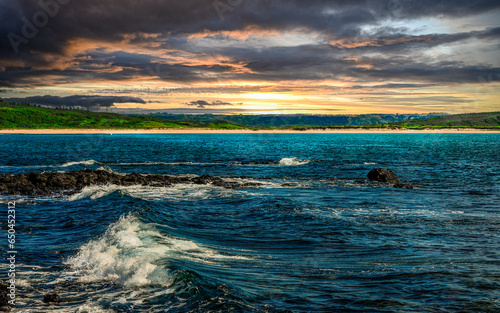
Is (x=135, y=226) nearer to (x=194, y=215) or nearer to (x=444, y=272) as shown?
(x=194, y=215)

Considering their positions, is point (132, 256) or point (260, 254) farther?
point (260, 254)

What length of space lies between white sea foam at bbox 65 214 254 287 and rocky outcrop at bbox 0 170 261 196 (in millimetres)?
16532

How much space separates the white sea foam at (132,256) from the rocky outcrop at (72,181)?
16.5m

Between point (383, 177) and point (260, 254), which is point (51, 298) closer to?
point (260, 254)

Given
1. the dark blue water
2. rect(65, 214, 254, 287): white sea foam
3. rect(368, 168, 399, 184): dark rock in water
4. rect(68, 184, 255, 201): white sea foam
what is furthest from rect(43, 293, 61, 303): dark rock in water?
rect(368, 168, 399, 184): dark rock in water

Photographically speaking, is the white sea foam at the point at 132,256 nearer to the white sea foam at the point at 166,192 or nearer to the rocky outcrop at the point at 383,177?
the white sea foam at the point at 166,192

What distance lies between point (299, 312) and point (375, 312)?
1874mm

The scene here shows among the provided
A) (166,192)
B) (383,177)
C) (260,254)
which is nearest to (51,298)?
(260,254)

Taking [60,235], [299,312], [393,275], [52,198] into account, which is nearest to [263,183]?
[52,198]

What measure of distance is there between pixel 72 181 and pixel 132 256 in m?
23.7

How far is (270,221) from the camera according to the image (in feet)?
64.4

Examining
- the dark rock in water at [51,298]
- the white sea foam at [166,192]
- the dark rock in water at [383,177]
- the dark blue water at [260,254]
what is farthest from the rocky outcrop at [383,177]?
the dark rock in water at [51,298]

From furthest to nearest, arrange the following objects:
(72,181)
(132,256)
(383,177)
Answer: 1. (383,177)
2. (72,181)
3. (132,256)

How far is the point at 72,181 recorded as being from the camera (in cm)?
3359
